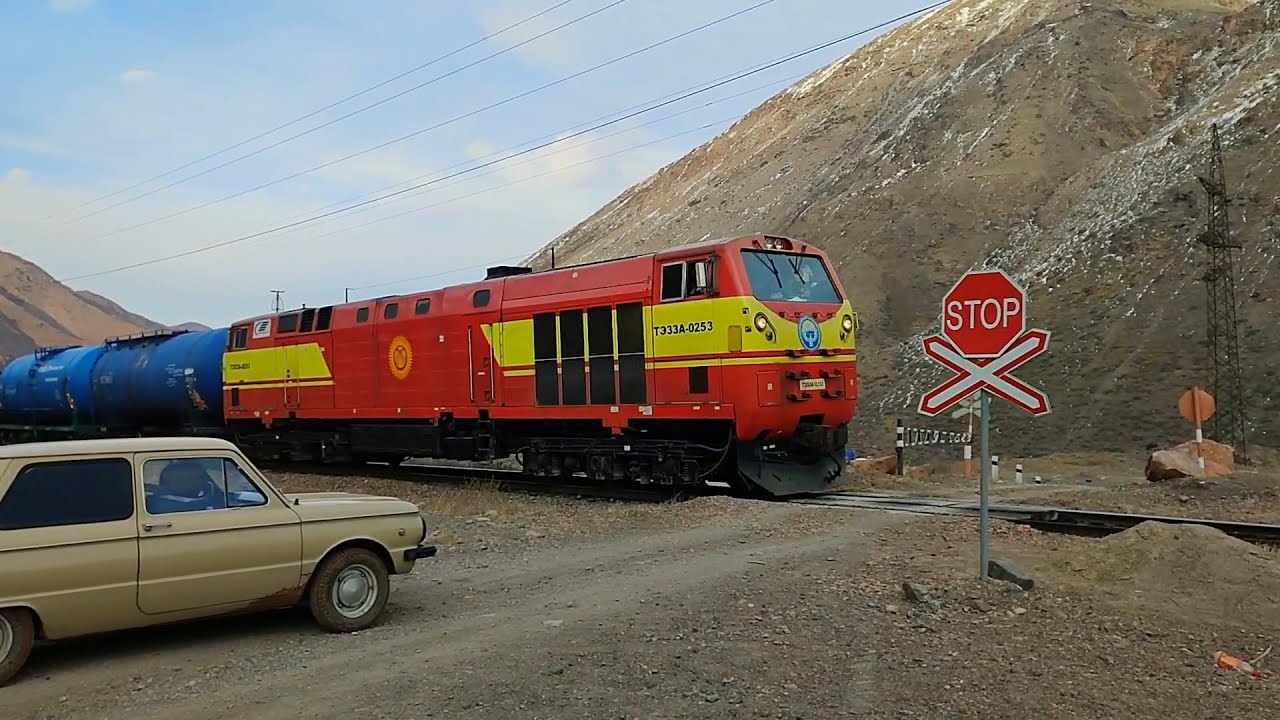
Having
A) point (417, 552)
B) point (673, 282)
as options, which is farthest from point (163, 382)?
point (417, 552)

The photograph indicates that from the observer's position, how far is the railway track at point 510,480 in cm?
1530

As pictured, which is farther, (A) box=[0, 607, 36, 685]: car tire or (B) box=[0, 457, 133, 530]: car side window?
(B) box=[0, 457, 133, 530]: car side window

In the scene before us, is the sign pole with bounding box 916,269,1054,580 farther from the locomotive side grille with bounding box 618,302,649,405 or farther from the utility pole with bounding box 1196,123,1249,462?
the utility pole with bounding box 1196,123,1249,462

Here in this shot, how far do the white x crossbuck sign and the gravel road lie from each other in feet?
6.02

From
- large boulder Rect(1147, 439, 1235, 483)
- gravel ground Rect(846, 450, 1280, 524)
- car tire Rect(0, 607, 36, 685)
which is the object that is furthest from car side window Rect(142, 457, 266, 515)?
large boulder Rect(1147, 439, 1235, 483)

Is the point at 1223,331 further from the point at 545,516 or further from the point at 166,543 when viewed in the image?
the point at 166,543

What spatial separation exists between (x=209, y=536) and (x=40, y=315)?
14403cm

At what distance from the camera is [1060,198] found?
1529 inches

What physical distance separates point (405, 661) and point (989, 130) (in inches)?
1792

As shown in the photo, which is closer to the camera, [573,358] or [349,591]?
[349,591]

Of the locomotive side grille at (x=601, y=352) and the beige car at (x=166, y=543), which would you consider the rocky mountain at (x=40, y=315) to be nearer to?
the locomotive side grille at (x=601, y=352)

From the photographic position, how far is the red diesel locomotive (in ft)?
44.7

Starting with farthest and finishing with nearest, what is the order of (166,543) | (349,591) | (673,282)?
(673,282) → (349,591) → (166,543)

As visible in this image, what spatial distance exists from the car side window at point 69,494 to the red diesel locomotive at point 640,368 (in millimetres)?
8289
